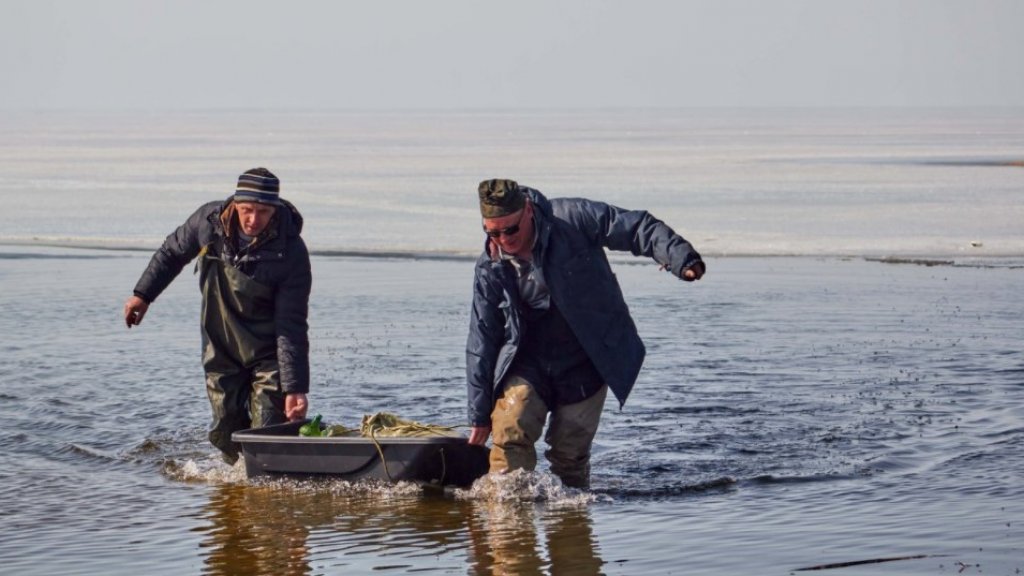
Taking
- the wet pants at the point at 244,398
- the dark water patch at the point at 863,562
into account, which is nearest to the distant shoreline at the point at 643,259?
the wet pants at the point at 244,398

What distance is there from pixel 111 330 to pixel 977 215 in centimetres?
1578

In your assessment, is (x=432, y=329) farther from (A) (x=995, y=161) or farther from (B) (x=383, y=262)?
(A) (x=995, y=161)

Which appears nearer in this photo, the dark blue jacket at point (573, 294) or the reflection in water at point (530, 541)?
the reflection in water at point (530, 541)

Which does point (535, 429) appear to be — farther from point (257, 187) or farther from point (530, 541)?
point (257, 187)

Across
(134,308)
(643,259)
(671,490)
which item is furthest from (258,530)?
(643,259)

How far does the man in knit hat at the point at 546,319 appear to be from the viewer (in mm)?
7066

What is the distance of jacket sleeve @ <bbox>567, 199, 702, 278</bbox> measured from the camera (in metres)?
6.70

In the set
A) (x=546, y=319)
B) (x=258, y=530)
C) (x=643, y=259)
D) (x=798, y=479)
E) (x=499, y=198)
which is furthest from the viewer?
(x=643, y=259)

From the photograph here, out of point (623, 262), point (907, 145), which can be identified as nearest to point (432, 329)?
point (623, 262)

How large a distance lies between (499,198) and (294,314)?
154 cm

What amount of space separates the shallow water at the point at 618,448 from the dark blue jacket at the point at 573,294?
0.66 metres

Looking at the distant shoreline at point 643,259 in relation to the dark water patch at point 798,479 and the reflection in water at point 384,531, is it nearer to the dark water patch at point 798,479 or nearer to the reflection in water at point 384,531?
the dark water patch at point 798,479

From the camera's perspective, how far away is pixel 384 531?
7.45 m

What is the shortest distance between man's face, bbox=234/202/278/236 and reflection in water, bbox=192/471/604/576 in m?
1.32
